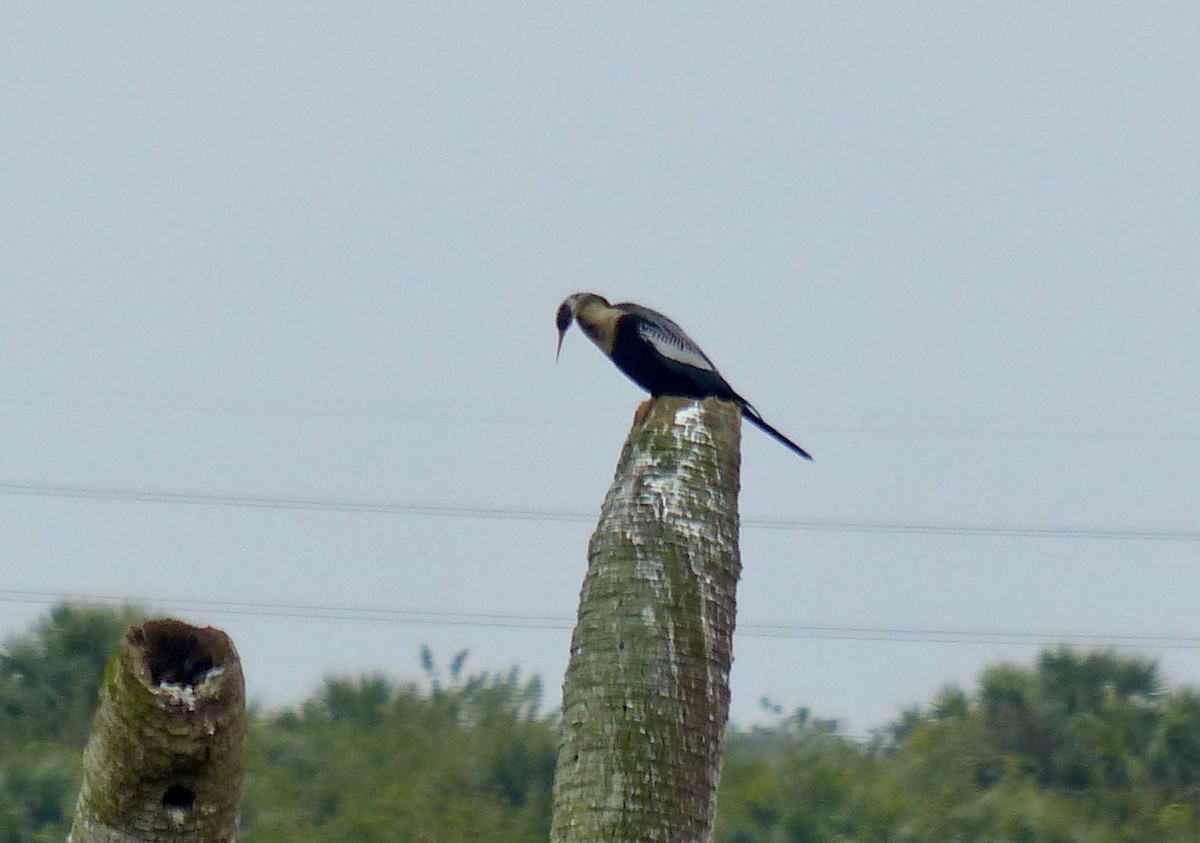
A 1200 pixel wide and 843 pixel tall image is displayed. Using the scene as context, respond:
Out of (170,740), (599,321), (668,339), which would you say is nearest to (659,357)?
(668,339)

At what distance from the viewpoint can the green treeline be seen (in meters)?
17.0

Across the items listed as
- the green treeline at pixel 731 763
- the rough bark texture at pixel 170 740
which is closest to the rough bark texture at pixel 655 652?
the rough bark texture at pixel 170 740

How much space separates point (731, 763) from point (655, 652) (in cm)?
1517

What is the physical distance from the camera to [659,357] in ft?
27.3

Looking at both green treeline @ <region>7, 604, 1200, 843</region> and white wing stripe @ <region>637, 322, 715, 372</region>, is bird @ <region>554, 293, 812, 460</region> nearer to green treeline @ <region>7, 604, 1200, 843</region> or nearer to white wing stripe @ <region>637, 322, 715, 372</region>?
white wing stripe @ <region>637, 322, 715, 372</region>

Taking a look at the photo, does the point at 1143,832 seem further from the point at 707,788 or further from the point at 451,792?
the point at 707,788

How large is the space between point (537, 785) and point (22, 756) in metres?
4.83

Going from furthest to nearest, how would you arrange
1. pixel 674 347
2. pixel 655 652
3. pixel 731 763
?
pixel 731 763
pixel 674 347
pixel 655 652

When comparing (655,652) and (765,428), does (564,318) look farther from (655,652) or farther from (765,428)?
(655,652)

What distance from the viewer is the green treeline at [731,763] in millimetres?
17047

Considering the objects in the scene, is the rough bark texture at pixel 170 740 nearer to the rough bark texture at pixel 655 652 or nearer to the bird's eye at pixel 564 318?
the rough bark texture at pixel 655 652

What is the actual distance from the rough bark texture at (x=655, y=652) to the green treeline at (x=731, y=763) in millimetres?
12430

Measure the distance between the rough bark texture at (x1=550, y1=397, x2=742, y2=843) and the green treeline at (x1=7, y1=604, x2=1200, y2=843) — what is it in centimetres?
1243

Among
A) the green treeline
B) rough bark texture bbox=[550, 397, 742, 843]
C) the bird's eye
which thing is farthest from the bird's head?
the green treeline
